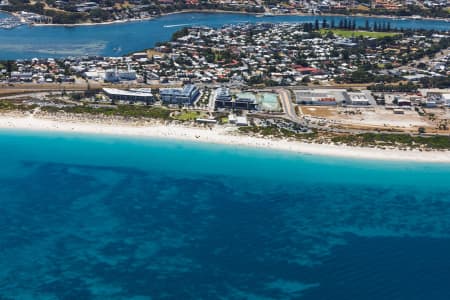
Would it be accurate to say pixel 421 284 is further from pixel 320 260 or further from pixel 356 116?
pixel 356 116

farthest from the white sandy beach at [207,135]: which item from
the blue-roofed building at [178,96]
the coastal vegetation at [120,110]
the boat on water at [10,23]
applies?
the boat on water at [10,23]

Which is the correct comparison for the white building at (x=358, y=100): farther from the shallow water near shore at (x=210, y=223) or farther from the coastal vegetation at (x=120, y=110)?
the coastal vegetation at (x=120, y=110)

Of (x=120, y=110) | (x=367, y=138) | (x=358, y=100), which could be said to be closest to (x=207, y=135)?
(x=120, y=110)

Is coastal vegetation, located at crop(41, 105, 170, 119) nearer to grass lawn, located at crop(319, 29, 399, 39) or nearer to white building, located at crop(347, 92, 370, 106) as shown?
white building, located at crop(347, 92, 370, 106)

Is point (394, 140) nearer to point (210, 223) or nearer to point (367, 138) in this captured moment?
point (367, 138)

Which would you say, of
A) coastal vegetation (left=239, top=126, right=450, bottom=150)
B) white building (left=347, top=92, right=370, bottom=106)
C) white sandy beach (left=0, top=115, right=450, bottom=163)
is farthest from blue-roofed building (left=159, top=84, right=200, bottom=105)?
white building (left=347, top=92, right=370, bottom=106)

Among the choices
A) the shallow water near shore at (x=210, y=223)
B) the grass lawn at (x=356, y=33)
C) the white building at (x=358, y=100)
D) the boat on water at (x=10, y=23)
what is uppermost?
the boat on water at (x=10, y=23)

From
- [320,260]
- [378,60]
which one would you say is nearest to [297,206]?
[320,260]
